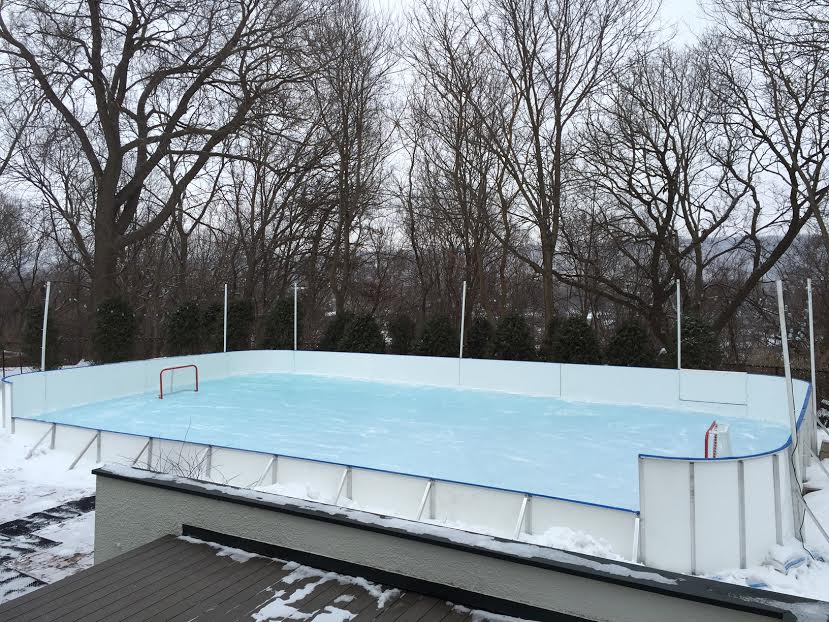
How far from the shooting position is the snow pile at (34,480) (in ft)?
19.8

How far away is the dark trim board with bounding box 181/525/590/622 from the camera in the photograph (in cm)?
277

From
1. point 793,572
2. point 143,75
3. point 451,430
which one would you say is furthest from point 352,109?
point 793,572

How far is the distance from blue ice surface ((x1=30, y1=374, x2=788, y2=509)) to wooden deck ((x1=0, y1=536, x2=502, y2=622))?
3.87 metres

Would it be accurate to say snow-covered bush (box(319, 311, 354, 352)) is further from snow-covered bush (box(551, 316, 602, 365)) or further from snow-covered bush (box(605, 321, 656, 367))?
snow-covered bush (box(605, 321, 656, 367))

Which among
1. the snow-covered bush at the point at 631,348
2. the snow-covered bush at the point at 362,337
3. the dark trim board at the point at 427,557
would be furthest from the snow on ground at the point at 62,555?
the snow-covered bush at the point at 362,337

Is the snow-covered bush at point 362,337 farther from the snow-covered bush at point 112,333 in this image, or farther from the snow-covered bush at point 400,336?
the snow-covered bush at point 112,333

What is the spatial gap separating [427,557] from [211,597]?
3.64 ft

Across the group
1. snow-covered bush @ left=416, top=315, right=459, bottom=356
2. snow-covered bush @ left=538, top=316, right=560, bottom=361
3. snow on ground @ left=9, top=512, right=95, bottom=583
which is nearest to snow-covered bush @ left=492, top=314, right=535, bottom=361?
snow-covered bush @ left=538, top=316, right=560, bottom=361

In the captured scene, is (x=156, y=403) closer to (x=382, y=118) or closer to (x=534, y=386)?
(x=534, y=386)

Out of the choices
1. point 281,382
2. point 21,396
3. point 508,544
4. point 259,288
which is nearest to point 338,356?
point 281,382

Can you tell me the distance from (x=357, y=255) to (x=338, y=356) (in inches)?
396

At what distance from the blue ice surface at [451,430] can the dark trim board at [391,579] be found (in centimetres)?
371

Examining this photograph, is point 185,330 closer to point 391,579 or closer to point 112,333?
point 112,333

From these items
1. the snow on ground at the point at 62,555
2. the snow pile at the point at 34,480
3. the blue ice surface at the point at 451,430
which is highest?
the blue ice surface at the point at 451,430
